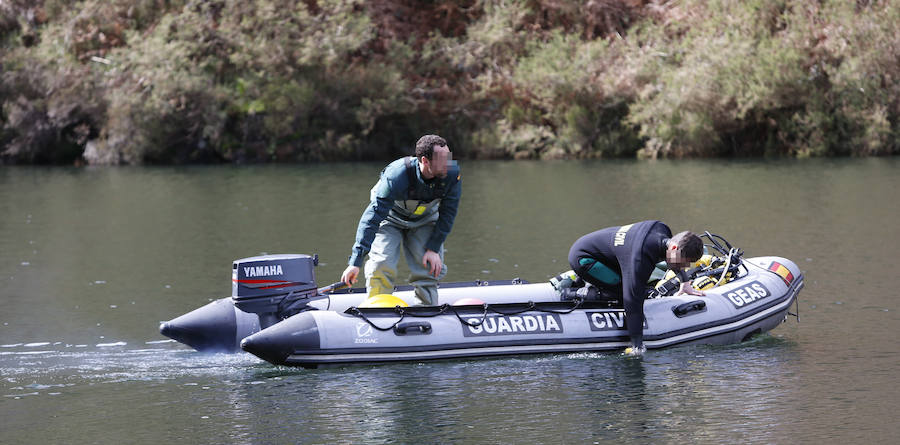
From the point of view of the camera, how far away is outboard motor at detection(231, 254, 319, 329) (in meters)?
8.71

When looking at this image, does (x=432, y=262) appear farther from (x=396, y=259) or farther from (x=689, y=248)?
(x=689, y=248)

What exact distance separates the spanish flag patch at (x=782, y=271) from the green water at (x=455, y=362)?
1.43 ft

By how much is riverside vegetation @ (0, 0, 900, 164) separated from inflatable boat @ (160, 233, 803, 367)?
23.4 metres

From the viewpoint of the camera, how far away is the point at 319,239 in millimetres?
16672

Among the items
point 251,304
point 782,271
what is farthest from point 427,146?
point 782,271

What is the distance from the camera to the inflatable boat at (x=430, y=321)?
8586 mm

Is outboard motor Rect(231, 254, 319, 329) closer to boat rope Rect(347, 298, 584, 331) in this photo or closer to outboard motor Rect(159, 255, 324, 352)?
outboard motor Rect(159, 255, 324, 352)

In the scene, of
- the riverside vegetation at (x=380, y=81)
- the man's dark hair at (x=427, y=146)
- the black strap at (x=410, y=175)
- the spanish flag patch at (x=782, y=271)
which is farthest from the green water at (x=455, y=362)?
the riverside vegetation at (x=380, y=81)

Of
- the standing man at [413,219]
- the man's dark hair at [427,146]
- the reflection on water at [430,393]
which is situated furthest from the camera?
the standing man at [413,219]

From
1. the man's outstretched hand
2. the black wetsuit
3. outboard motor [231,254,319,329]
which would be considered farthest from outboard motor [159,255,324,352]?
the black wetsuit

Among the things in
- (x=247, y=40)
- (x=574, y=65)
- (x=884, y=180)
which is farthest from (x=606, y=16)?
(x=884, y=180)

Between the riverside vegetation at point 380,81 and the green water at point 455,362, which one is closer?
the green water at point 455,362

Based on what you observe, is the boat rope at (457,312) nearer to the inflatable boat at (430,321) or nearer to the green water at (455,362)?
the inflatable boat at (430,321)

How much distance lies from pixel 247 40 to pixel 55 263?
947 inches
